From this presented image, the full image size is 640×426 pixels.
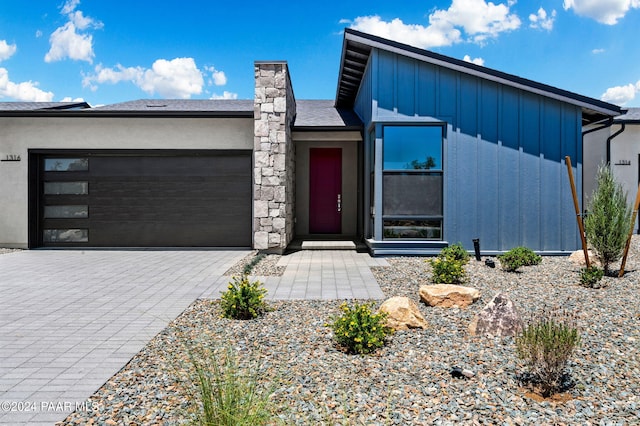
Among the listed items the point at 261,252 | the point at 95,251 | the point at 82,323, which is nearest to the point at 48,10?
the point at 95,251

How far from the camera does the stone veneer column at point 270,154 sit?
9.77m

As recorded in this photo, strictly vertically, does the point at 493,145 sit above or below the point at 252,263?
above

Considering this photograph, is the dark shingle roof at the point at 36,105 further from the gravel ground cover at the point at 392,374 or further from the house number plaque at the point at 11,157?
the gravel ground cover at the point at 392,374

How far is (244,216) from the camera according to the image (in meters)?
10.9

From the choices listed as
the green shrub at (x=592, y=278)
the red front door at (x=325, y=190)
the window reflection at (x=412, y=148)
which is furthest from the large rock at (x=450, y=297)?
the red front door at (x=325, y=190)

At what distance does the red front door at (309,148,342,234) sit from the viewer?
43.7ft

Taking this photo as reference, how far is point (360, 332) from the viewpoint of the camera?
11.8 feet

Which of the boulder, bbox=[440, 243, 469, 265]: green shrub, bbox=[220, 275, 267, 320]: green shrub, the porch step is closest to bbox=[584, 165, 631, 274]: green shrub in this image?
the boulder

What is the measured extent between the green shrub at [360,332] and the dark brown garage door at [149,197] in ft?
24.8

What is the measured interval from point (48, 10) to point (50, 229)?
6.59 metres

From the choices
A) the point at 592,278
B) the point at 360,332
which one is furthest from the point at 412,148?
the point at 360,332

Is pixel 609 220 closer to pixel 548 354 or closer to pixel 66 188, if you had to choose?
pixel 548 354

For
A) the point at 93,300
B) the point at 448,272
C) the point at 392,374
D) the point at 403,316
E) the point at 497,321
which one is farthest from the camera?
the point at 448,272

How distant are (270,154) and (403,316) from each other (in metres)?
6.54
